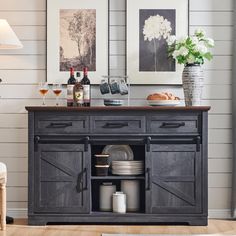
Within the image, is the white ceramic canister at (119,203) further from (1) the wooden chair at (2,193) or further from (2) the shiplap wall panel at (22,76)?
(2) the shiplap wall panel at (22,76)

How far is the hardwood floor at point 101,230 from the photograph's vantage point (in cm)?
485

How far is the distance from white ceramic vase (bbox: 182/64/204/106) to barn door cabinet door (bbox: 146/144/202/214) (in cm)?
40

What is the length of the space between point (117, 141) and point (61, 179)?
552 mm

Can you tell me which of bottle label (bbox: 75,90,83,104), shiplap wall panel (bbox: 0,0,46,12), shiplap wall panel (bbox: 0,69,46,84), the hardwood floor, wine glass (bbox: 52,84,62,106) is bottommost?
the hardwood floor

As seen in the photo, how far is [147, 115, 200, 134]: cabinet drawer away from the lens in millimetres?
5148

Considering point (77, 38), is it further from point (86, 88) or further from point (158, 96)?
point (158, 96)

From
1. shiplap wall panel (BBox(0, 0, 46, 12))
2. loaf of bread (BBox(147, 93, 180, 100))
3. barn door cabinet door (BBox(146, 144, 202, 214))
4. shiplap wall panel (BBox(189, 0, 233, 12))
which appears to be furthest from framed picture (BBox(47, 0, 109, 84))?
barn door cabinet door (BBox(146, 144, 202, 214))

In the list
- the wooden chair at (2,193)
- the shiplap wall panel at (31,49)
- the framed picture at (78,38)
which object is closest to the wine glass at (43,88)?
the framed picture at (78,38)

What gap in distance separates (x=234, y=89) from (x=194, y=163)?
2.81 feet

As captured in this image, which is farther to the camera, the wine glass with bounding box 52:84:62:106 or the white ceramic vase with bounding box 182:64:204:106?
the wine glass with bounding box 52:84:62:106

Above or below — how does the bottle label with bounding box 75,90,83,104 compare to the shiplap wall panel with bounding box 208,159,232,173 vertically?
above

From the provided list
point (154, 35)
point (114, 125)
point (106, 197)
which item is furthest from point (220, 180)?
point (154, 35)

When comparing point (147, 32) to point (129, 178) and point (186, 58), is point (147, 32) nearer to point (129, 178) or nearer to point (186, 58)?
point (186, 58)

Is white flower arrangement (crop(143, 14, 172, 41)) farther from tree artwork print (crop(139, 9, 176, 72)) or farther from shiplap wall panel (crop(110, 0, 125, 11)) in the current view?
shiplap wall panel (crop(110, 0, 125, 11))
